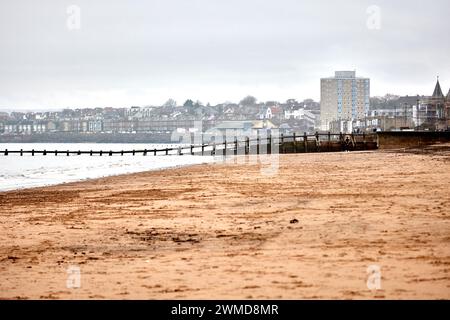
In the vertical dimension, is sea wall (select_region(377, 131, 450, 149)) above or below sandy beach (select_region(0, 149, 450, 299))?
above

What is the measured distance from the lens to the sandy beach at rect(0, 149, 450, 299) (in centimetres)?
627

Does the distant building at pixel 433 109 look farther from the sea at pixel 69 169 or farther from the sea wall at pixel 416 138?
the sea wall at pixel 416 138

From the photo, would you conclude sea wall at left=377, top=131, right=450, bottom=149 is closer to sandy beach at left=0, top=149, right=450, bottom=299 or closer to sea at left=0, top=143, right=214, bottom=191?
sea at left=0, top=143, right=214, bottom=191

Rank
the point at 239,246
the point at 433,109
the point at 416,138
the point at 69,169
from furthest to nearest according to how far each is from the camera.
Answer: the point at 433,109
the point at 69,169
the point at 416,138
the point at 239,246

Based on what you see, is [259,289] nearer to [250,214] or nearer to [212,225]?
[212,225]

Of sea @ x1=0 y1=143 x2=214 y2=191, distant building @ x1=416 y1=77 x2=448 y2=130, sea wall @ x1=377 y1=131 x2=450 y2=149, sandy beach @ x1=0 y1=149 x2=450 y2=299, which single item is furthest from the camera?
distant building @ x1=416 y1=77 x2=448 y2=130

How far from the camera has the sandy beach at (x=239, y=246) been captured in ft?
20.6

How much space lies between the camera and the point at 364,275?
252 inches

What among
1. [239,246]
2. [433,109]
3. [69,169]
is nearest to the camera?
[239,246]

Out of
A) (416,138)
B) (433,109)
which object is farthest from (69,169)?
(433,109)

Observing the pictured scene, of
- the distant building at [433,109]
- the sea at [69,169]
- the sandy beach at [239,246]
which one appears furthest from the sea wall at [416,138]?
the distant building at [433,109]

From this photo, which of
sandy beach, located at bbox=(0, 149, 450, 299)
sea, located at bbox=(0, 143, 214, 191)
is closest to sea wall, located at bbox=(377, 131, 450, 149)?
sea, located at bbox=(0, 143, 214, 191)

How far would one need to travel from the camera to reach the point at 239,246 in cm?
859

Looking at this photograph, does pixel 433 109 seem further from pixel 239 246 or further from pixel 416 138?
pixel 239 246
